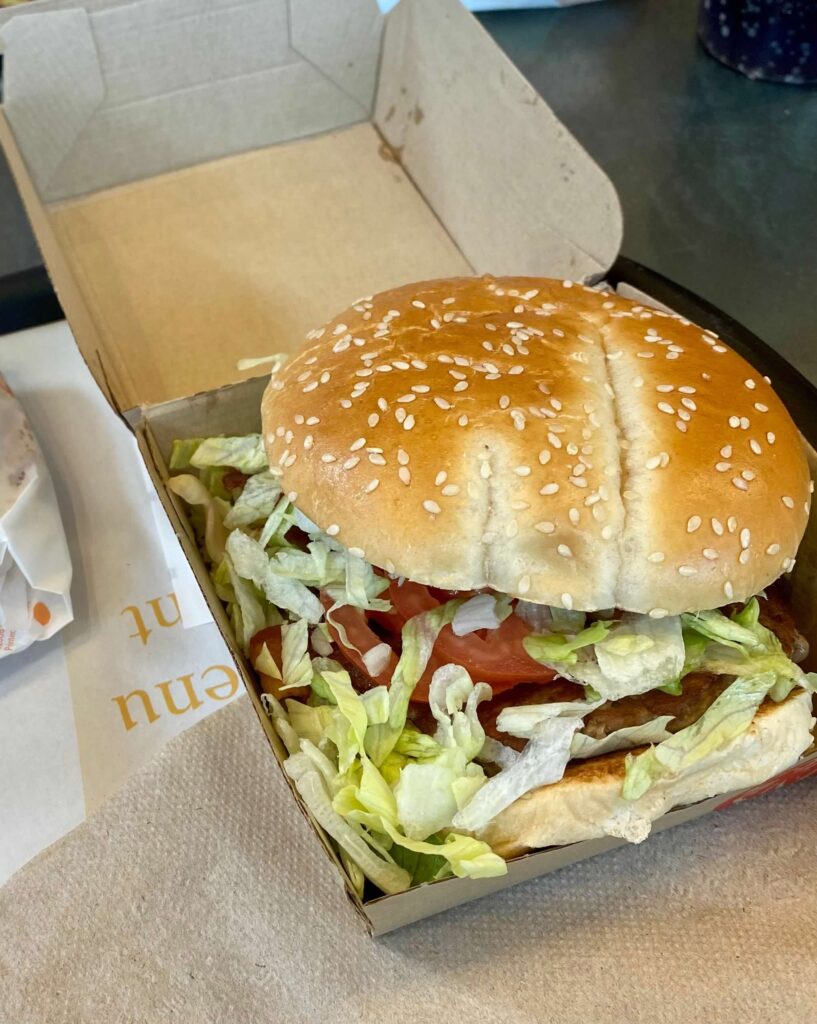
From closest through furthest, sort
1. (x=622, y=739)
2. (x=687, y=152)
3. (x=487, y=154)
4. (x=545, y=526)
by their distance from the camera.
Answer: (x=545, y=526) → (x=622, y=739) → (x=487, y=154) → (x=687, y=152)

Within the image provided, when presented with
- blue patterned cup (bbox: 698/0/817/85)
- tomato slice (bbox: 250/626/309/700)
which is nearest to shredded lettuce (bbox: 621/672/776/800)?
tomato slice (bbox: 250/626/309/700)

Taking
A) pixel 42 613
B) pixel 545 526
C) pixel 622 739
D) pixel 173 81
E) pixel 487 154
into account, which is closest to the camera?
pixel 545 526

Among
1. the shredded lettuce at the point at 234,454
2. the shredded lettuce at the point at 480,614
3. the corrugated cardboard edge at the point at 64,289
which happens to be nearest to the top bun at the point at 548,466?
the shredded lettuce at the point at 480,614

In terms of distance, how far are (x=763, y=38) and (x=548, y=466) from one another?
2.09m

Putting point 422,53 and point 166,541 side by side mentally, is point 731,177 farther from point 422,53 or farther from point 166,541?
point 166,541

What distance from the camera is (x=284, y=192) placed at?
195cm

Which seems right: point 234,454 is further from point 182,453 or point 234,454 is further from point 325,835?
point 325,835

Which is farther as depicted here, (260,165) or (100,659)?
(260,165)

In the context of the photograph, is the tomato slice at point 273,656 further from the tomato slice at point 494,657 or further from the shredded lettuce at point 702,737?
the shredded lettuce at point 702,737

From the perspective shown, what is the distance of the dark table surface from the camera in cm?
199

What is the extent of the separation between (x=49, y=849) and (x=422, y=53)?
1696mm

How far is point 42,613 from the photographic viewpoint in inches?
49.8

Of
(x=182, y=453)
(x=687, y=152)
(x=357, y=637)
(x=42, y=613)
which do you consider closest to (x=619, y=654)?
(x=357, y=637)

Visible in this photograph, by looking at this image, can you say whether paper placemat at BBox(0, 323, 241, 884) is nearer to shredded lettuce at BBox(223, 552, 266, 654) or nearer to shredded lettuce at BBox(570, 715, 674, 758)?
shredded lettuce at BBox(223, 552, 266, 654)
